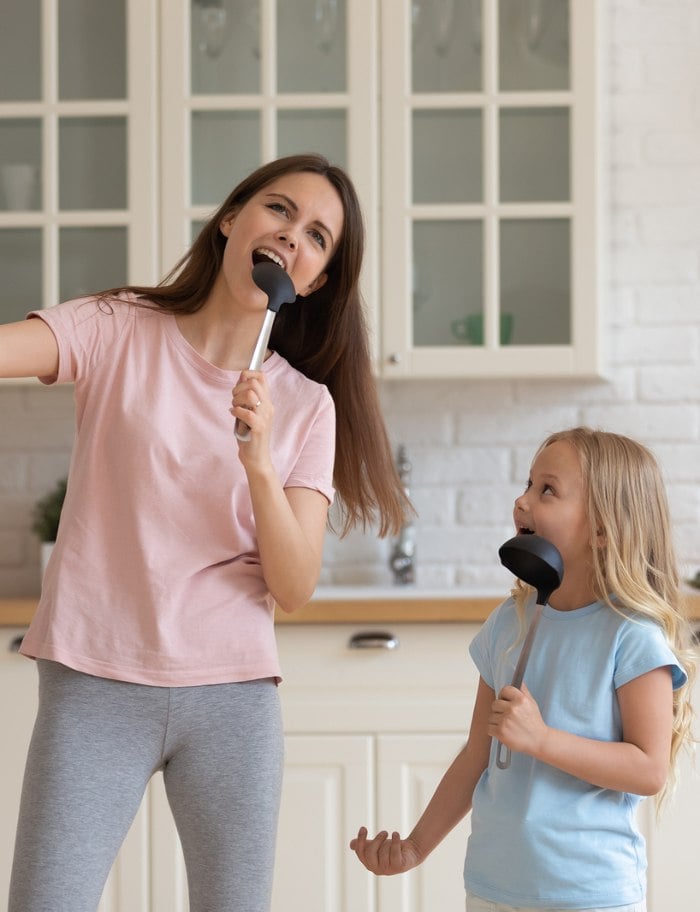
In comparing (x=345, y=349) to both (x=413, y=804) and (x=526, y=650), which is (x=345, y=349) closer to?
(x=526, y=650)

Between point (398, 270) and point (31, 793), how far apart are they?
5.21 ft

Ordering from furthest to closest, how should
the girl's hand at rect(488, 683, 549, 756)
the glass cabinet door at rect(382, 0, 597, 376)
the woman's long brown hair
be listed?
the glass cabinet door at rect(382, 0, 597, 376)
the woman's long brown hair
the girl's hand at rect(488, 683, 549, 756)

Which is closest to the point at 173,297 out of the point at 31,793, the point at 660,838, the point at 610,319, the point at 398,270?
the point at 31,793

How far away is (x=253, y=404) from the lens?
4.10 feet

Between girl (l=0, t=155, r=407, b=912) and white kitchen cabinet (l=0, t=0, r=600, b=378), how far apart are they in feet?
3.88

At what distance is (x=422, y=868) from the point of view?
7.43 ft

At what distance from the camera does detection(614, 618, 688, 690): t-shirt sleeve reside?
1242 mm

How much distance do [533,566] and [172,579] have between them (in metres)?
0.39

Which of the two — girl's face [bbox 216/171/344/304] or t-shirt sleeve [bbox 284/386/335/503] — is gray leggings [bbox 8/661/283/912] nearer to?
t-shirt sleeve [bbox 284/386/335/503]

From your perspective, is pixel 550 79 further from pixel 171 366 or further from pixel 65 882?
pixel 65 882

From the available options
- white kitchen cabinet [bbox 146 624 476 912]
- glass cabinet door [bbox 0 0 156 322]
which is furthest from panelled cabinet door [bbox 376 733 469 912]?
glass cabinet door [bbox 0 0 156 322]

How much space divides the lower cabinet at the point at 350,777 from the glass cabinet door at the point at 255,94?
2.96ft

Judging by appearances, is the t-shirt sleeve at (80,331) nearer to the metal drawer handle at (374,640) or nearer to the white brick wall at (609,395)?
the metal drawer handle at (374,640)

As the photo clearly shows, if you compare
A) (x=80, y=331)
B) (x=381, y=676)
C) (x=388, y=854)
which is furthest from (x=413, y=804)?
(x=80, y=331)
